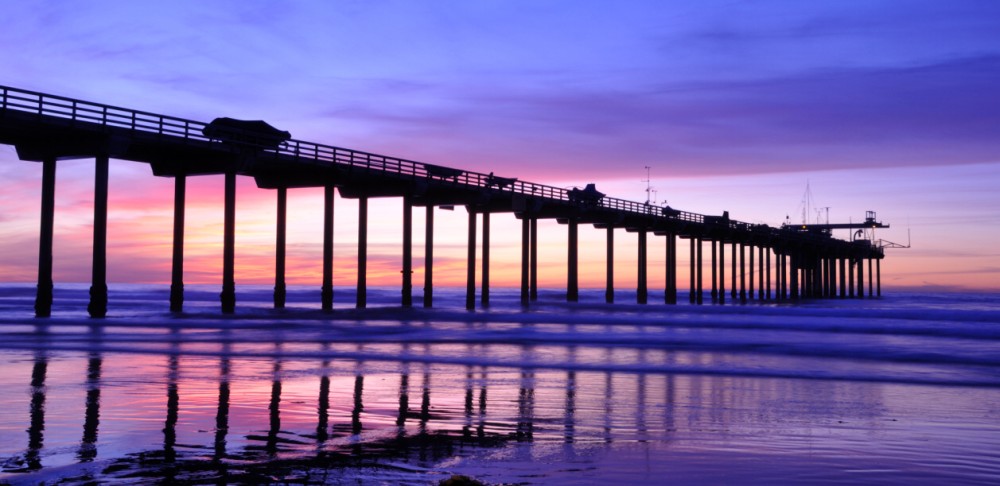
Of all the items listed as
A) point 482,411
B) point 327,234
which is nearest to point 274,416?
point 482,411

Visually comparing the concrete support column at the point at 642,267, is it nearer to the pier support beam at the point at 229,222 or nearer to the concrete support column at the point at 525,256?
the concrete support column at the point at 525,256

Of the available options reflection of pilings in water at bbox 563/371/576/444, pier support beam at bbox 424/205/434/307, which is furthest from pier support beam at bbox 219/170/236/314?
reflection of pilings in water at bbox 563/371/576/444

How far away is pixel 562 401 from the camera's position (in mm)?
9172

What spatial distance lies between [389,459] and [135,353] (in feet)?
34.5

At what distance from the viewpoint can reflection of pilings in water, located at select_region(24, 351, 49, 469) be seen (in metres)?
5.76

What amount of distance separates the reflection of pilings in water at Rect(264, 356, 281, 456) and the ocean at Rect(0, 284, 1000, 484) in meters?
0.03

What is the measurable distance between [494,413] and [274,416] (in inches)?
75.2

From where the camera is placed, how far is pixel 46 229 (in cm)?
2430

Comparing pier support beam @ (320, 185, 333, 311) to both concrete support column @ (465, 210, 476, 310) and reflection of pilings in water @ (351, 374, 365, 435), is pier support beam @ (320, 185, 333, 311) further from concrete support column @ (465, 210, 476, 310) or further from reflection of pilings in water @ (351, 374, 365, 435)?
reflection of pilings in water @ (351, 374, 365, 435)

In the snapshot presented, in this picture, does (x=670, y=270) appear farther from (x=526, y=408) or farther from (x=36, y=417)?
(x=36, y=417)

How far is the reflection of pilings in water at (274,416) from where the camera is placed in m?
6.31

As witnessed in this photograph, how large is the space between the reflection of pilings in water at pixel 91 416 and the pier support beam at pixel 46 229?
45.1 feet

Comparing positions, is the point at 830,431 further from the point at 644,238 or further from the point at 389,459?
the point at 644,238

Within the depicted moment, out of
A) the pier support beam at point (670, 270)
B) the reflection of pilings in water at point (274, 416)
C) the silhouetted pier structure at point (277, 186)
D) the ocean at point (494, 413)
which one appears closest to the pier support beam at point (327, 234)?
the silhouetted pier structure at point (277, 186)
